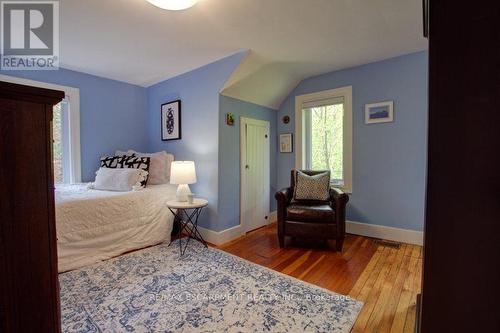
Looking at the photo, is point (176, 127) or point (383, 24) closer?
point (383, 24)

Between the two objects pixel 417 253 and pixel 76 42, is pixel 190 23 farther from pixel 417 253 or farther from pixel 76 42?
pixel 417 253

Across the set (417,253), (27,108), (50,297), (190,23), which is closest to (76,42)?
(190,23)

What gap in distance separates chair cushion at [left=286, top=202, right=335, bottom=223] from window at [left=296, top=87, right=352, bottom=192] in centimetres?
90

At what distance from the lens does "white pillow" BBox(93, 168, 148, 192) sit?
9.18ft

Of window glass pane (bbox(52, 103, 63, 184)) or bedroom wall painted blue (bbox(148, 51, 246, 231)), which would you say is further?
window glass pane (bbox(52, 103, 63, 184))

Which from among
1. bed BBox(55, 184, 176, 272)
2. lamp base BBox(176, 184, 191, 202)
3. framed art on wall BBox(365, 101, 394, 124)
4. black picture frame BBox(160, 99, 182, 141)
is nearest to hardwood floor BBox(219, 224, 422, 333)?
lamp base BBox(176, 184, 191, 202)

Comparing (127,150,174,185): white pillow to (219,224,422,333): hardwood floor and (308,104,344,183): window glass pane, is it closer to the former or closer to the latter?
(219,224,422,333): hardwood floor

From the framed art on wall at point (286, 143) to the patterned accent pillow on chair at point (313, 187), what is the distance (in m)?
0.87

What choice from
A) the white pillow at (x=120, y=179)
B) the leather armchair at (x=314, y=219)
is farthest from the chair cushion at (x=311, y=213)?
the white pillow at (x=120, y=179)

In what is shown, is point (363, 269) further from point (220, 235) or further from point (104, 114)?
point (104, 114)

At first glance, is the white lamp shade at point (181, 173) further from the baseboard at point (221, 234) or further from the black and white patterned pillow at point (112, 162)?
the black and white patterned pillow at point (112, 162)

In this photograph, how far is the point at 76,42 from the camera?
2404 mm

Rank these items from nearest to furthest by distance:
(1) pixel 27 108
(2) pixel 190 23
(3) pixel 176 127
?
(1) pixel 27 108
(2) pixel 190 23
(3) pixel 176 127

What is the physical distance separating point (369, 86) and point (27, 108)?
3472 mm
